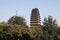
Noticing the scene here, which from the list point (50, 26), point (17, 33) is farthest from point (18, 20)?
point (17, 33)

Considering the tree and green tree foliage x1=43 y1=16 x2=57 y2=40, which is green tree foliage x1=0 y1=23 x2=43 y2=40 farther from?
the tree

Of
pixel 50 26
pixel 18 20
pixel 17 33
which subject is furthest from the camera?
pixel 18 20

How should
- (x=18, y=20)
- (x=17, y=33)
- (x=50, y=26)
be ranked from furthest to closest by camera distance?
(x=18, y=20) → (x=50, y=26) → (x=17, y=33)

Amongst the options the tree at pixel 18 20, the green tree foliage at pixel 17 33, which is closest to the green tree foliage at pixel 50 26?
the green tree foliage at pixel 17 33

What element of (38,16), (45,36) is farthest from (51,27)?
(38,16)

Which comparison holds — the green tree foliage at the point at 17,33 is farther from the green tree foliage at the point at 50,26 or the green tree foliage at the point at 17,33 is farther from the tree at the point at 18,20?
the tree at the point at 18,20

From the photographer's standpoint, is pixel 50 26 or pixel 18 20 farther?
pixel 18 20

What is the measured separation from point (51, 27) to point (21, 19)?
53.6ft

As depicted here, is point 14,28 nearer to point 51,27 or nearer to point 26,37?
point 26,37

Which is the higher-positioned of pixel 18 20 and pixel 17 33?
pixel 18 20

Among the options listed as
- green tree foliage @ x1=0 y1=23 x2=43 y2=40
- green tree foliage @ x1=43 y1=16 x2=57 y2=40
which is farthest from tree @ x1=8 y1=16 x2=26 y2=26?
green tree foliage @ x1=0 y1=23 x2=43 y2=40

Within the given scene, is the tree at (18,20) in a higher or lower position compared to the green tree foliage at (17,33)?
higher

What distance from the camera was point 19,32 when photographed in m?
46.0

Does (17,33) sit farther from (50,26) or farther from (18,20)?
(18,20)
